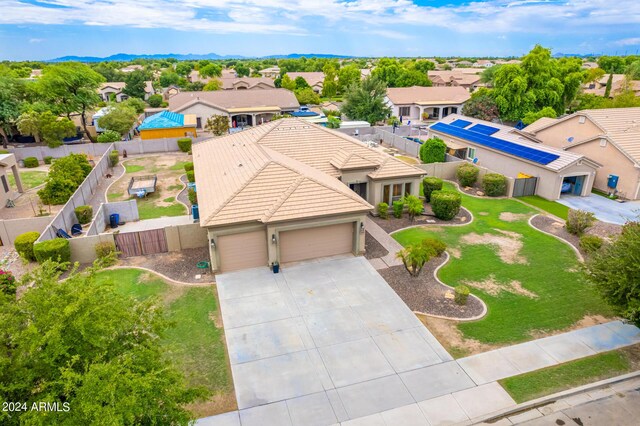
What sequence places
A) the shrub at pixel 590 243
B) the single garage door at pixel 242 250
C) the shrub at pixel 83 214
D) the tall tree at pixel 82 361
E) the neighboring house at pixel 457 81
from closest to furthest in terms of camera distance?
1. the tall tree at pixel 82 361
2. the single garage door at pixel 242 250
3. the shrub at pixel 590 243
4. the shrub at pixel 83 214
5. the neighboring house at pixel 457 81

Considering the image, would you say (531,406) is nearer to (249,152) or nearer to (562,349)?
(562,349)

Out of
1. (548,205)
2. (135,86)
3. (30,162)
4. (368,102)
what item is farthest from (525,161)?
(135,86)

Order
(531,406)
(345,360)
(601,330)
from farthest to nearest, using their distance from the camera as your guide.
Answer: (601,330) → (345,360) → (531,406)

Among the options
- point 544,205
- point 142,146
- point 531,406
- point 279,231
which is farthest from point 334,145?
point 142,146

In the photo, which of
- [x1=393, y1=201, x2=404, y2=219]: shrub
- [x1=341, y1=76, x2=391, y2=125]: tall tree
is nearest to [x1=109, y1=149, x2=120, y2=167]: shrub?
[x1=393, y1=201, x2=404, y2=219]: shrub

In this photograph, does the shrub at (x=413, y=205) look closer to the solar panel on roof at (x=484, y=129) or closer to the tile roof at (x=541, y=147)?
the tile roof at (x=541, y=147)

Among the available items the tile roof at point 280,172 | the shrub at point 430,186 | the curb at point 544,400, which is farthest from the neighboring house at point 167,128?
the curb at point 544,400
